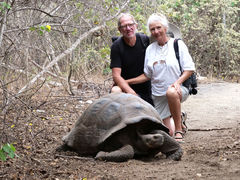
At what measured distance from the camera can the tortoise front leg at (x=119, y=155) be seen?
3354mm

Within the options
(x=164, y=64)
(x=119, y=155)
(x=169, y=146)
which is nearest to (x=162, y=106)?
(x=164, y=64)

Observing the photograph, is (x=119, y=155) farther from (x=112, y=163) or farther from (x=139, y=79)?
(x=139, y=79)

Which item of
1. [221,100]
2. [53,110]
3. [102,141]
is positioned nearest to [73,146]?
[102,141]

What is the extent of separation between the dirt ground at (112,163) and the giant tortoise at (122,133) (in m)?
0.10

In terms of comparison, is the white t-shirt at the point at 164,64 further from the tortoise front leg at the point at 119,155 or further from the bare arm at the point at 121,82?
the tortoise front leg at the point at 119,155

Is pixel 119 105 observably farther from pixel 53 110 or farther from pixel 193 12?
pixel 193 12

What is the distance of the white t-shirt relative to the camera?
433cm

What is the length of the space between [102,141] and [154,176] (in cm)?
81

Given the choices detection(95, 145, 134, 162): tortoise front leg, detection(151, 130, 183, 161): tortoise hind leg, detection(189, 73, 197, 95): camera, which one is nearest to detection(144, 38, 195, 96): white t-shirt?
detection(189, 73, 197, 95): camera

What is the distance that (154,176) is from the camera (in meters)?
2.81

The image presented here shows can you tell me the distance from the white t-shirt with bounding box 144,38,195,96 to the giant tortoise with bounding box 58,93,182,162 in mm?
794

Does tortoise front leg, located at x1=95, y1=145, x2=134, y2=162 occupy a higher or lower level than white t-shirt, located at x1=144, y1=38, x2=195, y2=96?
lower

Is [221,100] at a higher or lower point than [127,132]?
lower

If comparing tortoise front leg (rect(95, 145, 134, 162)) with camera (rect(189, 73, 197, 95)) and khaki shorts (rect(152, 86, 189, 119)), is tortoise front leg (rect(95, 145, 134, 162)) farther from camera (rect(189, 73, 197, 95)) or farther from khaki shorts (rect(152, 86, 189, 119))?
camera (rect(189, 73, 197, 95))
